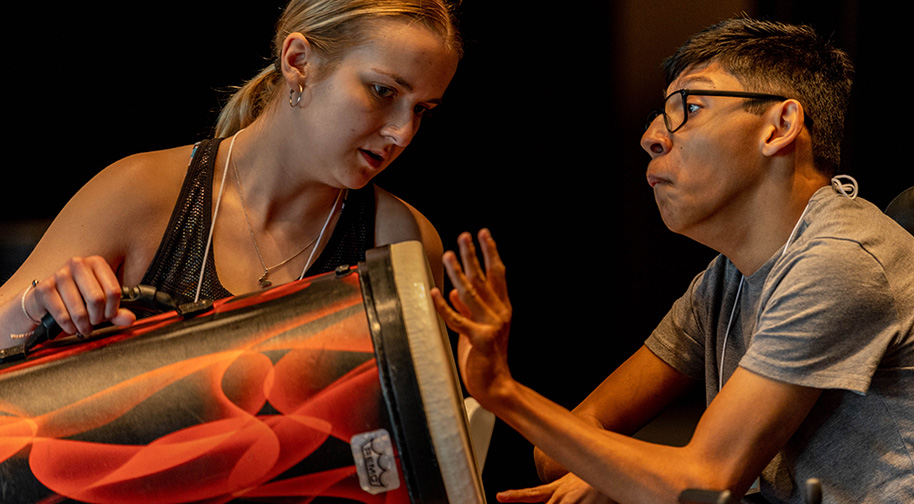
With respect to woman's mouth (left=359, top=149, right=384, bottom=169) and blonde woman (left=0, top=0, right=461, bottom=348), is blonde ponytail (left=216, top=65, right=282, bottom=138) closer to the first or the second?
blonde woman (left=0, top=0, right=461, bottom=348)

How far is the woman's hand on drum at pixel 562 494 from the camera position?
1.32 meters

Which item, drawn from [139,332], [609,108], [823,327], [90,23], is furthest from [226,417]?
[609,108]

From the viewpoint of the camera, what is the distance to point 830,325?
1048mm

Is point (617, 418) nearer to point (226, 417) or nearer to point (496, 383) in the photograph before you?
point (496, 383)

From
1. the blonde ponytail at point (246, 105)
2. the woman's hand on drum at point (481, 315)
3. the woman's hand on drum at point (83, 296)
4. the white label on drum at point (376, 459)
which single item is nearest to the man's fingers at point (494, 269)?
the woman's hand on drum at point (481, 315)

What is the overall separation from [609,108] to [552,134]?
176mm

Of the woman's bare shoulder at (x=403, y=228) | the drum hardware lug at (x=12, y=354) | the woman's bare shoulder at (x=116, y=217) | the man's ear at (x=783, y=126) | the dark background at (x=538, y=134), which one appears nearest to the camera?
the drum hardware lug at (x=12, y=354)

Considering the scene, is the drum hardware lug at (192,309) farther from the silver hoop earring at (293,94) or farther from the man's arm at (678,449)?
the silver hoop earring at (293,94)

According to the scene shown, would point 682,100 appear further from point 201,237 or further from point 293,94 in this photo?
point 201,237

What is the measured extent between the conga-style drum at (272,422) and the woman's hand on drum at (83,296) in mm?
97

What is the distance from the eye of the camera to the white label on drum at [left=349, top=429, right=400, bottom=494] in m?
0.94

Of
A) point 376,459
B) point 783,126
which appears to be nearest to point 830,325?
point 783,126

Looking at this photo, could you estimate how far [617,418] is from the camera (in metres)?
1.49

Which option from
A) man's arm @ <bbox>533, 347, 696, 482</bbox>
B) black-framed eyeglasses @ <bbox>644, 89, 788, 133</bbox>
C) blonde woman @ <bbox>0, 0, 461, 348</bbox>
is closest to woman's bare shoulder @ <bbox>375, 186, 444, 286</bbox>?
blonde woman @ <bbox>0, 0, 461, 348</bbox>
